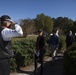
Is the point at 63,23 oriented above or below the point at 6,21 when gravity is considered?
above

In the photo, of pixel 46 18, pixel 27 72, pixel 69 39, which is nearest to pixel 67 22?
pixel 46 18

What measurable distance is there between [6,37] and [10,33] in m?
0.12

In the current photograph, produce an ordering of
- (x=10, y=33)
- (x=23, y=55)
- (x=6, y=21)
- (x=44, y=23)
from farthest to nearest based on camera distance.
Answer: (x=44, y=23) → (x=23, y=55) → (x=6, y=21) → (x=10, y=33)

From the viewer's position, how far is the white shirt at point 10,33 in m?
4.91

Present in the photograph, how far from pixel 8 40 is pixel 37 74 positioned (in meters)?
5.50

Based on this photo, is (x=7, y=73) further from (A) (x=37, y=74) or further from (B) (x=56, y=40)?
(B) (x=56, y=40)

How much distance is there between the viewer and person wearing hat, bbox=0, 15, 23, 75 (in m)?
4.94

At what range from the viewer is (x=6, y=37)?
5.01 metres

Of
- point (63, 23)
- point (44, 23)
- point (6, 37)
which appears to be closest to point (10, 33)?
point (6, 37)

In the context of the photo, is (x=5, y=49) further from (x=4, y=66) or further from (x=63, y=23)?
(x=63, y=23)

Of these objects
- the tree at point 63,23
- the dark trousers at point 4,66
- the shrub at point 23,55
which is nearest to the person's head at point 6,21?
the dark trousers at point 4,66

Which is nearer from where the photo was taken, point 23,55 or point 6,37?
point 6,37

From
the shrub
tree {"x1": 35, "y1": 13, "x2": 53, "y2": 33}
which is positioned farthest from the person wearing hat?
tree {"x1": 35, "y1": 13, "x2": 53, "y2": 33}

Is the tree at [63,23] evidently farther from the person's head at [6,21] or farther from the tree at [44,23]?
the person's head at [6,21]
